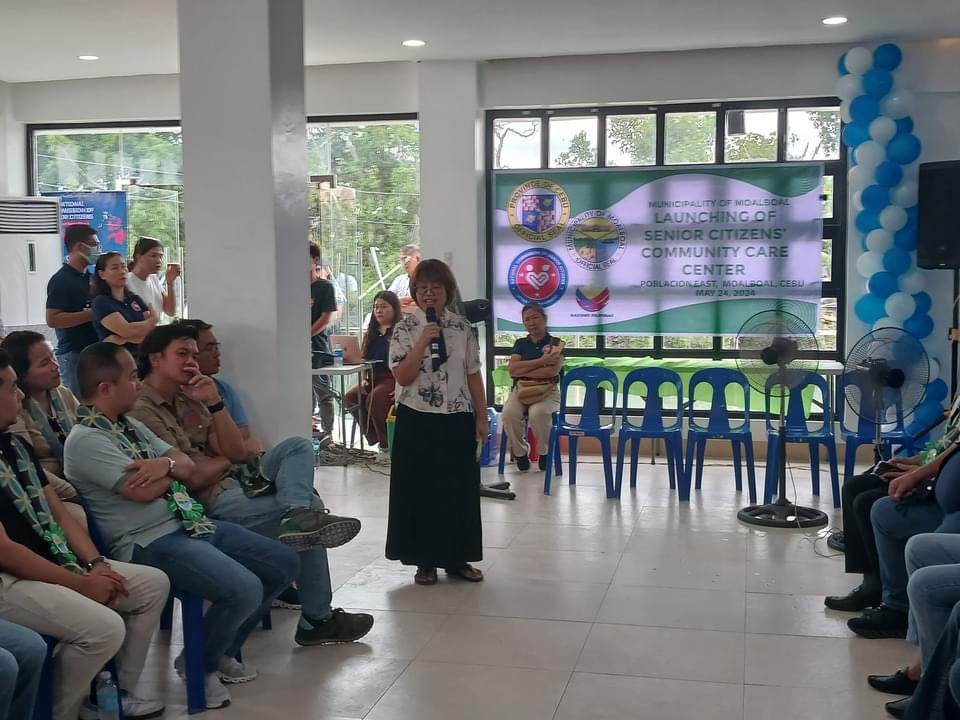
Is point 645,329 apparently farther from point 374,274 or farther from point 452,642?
point 452,642

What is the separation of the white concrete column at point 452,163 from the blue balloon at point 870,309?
2.98m

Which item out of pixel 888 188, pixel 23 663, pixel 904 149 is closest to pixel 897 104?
pixel 904 149

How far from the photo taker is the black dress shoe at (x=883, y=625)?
4266 mm

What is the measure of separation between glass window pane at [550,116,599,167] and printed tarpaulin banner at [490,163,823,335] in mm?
196

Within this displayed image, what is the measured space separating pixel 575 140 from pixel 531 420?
2645 mm

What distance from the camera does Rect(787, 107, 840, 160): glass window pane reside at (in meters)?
8.41

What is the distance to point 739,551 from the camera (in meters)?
5.62

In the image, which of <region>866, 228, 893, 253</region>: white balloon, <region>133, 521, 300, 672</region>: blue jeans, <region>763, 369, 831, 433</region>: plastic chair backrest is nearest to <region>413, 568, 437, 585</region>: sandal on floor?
<region>133, 521, 300, 672</region>: blue jeans

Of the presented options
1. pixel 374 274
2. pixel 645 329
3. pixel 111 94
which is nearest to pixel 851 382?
pixel 645 329

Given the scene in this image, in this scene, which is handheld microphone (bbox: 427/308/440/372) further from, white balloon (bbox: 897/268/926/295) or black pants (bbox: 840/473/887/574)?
white balloon (bbox: 897/268/926/295)

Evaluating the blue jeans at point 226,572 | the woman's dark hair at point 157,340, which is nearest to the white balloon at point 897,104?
the woman's dark hair at point 157,340

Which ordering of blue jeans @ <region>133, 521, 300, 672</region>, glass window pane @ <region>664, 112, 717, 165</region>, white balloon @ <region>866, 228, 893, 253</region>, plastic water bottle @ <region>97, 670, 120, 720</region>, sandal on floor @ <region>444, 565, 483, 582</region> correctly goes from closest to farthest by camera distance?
plastic water bottle @ <region>97, 670, 120, 720</region>, blue jeans @ <region>133, 521, 300, 672</region>, sandal on floor @ <region>444, 565, 483, 582</region>, white balloon @ <region>866, 228, 893, 253</region>, glass window pane @ <region>664, 112, 717, 165</region>

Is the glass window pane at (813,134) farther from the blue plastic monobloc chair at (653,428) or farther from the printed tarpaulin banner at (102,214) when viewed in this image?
the printed tarpaulin banner at (102,214)

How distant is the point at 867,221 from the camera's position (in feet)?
25.8
